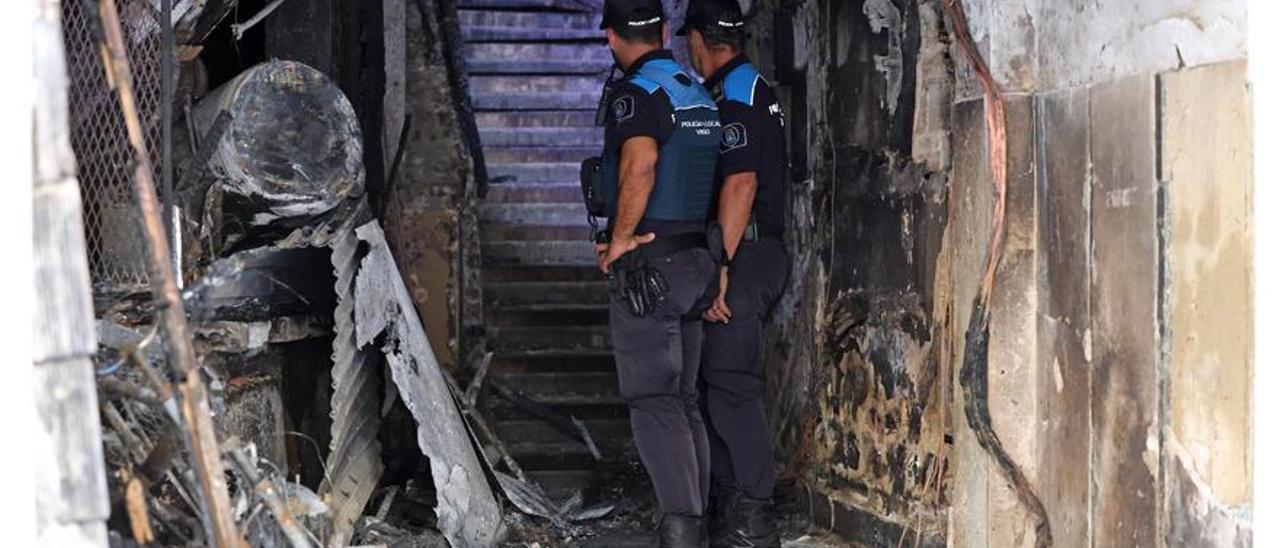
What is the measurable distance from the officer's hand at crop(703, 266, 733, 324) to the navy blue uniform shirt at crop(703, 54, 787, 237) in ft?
0.94

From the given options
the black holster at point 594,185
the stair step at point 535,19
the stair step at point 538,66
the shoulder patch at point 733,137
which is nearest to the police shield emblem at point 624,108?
the black holster at point 594,185

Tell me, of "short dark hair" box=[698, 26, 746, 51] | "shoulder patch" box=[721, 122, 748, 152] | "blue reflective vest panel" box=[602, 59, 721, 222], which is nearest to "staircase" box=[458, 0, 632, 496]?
"blue reflective vest panel" box=[602, 59, 721, 222]

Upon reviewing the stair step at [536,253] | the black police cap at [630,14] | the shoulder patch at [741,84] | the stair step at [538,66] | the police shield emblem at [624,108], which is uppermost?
the stair step at [538,66]

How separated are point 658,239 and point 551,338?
3020 mm

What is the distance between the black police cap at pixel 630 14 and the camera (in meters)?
5.72

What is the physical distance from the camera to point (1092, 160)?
4.37 meters

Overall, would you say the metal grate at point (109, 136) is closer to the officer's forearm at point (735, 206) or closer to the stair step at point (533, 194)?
the officer's forearm at point (735, 206)

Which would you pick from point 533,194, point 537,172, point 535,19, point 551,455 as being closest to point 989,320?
point 551,455

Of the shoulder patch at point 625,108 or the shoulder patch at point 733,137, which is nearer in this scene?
the shoulder patch at point 625,108

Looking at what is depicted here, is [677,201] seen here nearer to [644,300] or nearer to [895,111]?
[644,300]

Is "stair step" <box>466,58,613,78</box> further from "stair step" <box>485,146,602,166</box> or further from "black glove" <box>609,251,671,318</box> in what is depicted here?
"black glove" <box>609,251,671,318</box>

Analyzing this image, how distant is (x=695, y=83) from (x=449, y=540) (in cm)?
194

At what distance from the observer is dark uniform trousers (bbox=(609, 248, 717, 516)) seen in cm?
562

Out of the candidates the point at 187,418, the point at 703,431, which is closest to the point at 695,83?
the point at 703,431
